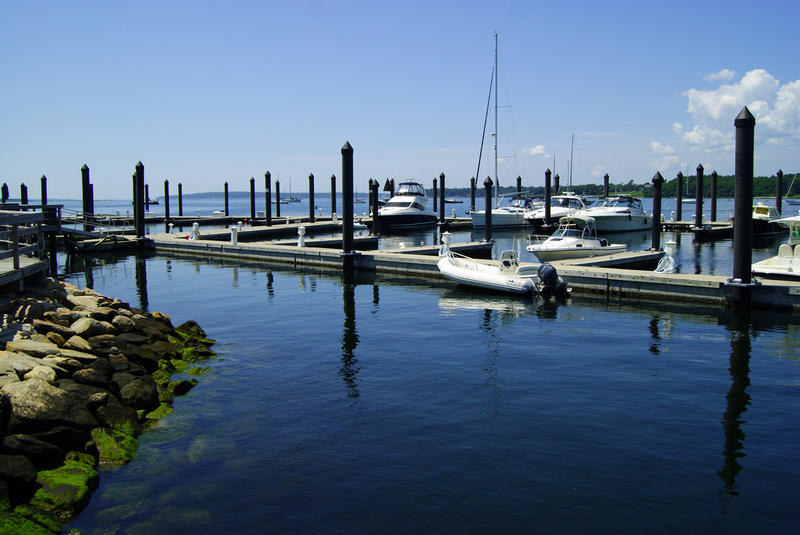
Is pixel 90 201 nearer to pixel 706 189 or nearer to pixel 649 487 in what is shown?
pixel 649 487

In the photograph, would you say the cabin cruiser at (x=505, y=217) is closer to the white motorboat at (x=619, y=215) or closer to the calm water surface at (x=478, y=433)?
the white motorboat at (x=619, y=215)

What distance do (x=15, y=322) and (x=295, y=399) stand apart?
5230 millimetres

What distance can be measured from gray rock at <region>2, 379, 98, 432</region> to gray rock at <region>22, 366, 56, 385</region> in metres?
0.30

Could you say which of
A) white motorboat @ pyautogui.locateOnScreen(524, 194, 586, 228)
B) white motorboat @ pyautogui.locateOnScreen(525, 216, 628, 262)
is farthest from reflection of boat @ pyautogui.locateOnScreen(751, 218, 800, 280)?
white motorboat @ pyautogui.locateOnScreen(524, 194, 586, 228)

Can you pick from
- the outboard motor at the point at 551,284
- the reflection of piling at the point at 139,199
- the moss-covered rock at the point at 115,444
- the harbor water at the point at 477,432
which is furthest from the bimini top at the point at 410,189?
the moss-covered rock at the point at 115,444

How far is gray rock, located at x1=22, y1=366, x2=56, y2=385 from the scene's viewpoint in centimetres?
830

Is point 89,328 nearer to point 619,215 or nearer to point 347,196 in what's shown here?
point 347,196

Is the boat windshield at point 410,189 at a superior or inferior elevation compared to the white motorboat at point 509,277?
superior

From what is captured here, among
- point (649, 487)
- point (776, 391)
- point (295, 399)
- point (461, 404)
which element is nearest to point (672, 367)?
point (776, 391)

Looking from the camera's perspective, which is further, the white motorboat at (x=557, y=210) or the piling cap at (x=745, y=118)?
the white motorboat at (x=557, y=210)

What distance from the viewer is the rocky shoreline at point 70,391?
A: 6.46 m

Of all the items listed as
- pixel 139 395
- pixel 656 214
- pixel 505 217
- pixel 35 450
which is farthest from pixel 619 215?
pixel 35 450

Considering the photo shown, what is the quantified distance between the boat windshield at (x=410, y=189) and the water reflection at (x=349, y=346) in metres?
34.1

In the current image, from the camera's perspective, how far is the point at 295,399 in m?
9.72
